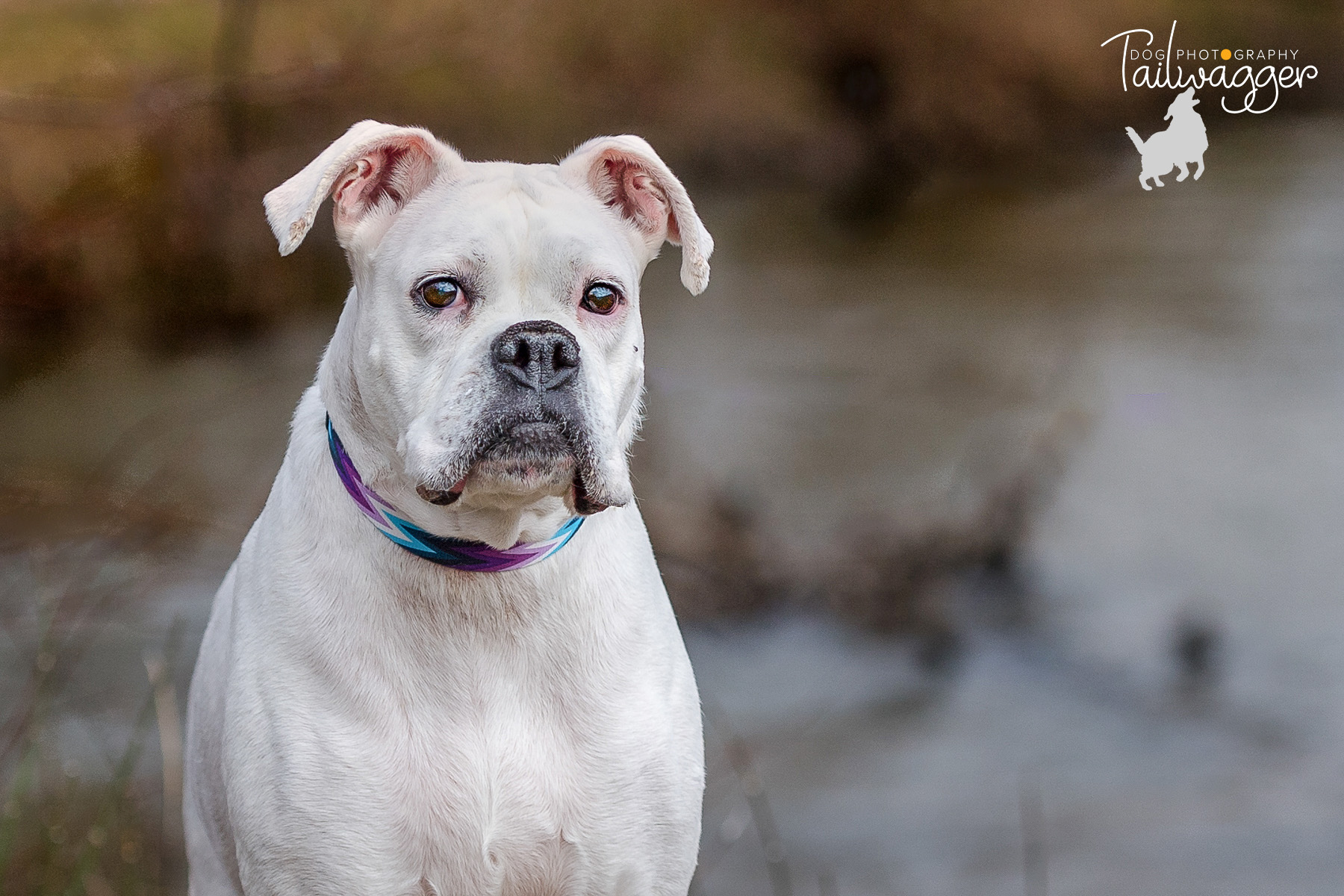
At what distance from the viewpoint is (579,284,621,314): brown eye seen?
2.26 meters

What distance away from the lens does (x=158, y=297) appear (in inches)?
304

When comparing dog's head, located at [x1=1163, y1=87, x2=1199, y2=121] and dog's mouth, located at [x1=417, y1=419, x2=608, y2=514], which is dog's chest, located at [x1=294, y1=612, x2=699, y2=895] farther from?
dog's head, located at [x1=1163, y1=87, x2=1199, y2=121]

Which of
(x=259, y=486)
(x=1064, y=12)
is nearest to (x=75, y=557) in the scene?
(x=259, y=486)

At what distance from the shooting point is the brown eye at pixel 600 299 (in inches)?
89.1

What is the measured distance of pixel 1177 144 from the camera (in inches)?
389

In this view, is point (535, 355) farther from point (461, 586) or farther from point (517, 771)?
point (517, 771)

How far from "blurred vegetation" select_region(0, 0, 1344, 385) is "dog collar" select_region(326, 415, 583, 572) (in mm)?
4636

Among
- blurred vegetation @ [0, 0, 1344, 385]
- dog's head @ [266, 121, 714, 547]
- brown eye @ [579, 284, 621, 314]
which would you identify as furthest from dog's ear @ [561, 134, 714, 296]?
blurred vegetation @ [0, 0, 1344, 385]

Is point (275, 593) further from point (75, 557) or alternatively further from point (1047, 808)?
point (1047, 808)

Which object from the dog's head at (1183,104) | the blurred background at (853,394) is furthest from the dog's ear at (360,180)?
the dog's head at (1183,104)

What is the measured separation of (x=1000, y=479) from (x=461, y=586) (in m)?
6.11

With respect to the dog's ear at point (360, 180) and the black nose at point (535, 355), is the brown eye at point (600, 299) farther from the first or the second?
the dog's ear at point (360, 180)

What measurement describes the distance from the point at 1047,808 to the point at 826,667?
1332 millimetres

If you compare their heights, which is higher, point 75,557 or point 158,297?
point 158,297
